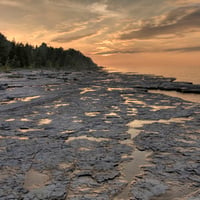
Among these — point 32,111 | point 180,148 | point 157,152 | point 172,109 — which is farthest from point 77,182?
point 172,109

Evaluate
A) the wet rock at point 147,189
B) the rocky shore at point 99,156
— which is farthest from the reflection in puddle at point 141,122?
the wet rock at point 147,189

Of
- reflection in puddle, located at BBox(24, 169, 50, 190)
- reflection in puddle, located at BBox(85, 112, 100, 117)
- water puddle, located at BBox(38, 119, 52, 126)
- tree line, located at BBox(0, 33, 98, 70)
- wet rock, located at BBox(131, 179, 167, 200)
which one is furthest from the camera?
tree line, located at BBox(0, 33, 98, 70)

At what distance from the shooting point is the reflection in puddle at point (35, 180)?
5.61m

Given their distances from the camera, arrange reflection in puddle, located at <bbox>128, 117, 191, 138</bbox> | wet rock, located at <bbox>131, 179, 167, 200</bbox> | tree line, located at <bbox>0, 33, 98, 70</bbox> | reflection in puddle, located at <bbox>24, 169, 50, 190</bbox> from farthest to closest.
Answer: tree line, located at <bbox>0, 33, 98, 70</bbox>
reflection in puddle, located at <bbox>128, 117, 191, 138</bbox>
reflection in puddle, located at <bbox>24, 169, 50, 190</bbox>
wet rock, located at <bbox>131, 179, 167, 200</bbox>

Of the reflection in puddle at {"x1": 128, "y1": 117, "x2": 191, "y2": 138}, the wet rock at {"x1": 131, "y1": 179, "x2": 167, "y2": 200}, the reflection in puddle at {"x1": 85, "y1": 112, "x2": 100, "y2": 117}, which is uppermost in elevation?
the reflection in puddle at {"x1": 128, "y1": 117, "x2": 191, "y2": 138}

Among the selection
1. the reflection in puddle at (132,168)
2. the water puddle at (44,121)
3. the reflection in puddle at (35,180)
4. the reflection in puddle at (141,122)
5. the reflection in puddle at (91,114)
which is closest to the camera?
the reflection in puddle at (132,168)

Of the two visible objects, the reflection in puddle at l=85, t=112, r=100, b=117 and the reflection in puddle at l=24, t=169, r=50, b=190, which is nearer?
the reflection in puddle at l=24, t=169, r=50, b=190

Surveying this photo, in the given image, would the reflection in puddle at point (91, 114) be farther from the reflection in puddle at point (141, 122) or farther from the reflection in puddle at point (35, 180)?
the reflection in puddle at point (35, 180)

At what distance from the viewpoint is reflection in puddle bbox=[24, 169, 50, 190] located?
5605mm

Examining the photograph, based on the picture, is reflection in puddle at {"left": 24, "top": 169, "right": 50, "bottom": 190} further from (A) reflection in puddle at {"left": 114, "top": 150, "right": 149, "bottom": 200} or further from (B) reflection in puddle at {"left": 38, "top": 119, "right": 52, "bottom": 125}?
(B) reflection in puddle at {"left": 38, "top": 119, "right": 52, "bottom": 125}

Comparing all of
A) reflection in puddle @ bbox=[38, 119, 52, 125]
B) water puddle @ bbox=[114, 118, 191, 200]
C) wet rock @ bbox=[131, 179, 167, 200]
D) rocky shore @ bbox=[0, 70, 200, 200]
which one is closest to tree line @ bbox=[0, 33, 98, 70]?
reflection in puddle @ bbox=[38, 119, 52, 125]

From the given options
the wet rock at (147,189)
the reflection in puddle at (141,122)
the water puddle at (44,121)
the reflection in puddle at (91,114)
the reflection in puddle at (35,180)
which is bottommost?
the reflection in puddle at (35,180)

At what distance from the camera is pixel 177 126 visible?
37.3 feet

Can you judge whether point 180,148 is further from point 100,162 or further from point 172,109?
point 172,109
